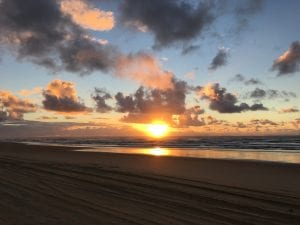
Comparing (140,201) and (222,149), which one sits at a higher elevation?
(222,149)

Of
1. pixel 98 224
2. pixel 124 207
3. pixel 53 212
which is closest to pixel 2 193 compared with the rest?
pixel 53 212

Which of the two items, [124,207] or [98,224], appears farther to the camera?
[124,207]

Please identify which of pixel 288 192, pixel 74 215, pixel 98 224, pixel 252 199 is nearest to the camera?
pixel 98 224

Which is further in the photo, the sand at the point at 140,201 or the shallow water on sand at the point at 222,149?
the shallow water on sand at the point at 222,149

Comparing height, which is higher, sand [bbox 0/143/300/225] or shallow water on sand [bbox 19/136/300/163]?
shallow water on sand [bbox 19/136/300/163]

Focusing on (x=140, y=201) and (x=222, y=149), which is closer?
(x=140, y=201)

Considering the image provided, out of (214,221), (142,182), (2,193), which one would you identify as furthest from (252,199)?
(2,193)

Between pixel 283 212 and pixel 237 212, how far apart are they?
3.72ft

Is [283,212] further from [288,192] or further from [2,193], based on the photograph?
[2,193]

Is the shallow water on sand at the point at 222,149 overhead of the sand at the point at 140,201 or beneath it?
overhead

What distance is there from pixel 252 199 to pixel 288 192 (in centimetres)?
240

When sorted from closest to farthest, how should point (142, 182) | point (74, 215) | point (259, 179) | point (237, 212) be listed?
point (74, 215) → point (237, 212) → point (142, 182) → point (259, 179)

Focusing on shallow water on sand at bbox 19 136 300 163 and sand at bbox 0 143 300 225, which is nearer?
sand at bbox 0 143 300 225

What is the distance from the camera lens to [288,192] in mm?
13398
